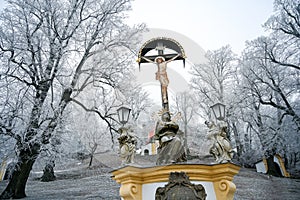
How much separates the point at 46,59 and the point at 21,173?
515 cm

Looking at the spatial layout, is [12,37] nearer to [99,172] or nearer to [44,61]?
[44,61]

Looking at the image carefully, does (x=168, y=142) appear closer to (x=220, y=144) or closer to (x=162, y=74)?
(x=220, y=144)

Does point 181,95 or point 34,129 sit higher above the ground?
point 181,95

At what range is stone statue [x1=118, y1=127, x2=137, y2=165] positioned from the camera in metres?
6.53

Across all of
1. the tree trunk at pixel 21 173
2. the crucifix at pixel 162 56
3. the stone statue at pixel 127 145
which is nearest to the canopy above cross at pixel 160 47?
the crucifix at pixel 162 56

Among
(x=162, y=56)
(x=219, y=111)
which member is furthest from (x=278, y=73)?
(x=219, y=111)

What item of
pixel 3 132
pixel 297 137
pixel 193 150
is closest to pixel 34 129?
pixel 3 132

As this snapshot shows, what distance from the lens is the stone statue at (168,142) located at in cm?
658

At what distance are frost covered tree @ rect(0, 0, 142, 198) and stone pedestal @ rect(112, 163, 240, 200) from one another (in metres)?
5.93

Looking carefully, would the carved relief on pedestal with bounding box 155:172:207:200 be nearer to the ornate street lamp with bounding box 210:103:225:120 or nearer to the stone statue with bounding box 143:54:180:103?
the ornate street lamp with bounding box 210:103:225:120

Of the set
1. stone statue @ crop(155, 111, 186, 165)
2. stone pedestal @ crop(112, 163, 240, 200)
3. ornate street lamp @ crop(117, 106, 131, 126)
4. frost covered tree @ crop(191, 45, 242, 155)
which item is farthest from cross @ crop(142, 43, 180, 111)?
frost covered tree @ crop(191, 45, 242, 155)

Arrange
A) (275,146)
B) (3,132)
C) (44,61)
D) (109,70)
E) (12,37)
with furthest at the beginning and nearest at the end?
(275,146)
(109,70)
(44,61)
(12,37)
(3,132)

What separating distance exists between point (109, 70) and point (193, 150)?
19637 millimetres

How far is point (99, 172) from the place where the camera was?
18797mm
